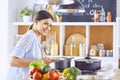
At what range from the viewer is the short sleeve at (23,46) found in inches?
93.6

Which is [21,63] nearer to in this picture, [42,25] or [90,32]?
[42,25]

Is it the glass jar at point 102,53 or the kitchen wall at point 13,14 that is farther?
the kitchen wall at point 13,14

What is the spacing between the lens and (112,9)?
4.19m

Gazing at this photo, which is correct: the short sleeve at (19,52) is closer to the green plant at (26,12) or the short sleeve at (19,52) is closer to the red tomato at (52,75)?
the red tomato at (52,75)

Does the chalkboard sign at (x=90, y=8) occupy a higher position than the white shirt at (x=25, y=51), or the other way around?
the chalkboard sign at (x=90, y=8)

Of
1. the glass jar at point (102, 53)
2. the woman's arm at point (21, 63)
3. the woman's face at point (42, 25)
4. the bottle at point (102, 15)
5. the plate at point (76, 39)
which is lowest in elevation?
the glass jar at point (102, 53)

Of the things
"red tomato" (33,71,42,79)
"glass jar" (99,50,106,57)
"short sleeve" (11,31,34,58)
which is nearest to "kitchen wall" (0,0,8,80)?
"glass jar" (99,50,106,57)

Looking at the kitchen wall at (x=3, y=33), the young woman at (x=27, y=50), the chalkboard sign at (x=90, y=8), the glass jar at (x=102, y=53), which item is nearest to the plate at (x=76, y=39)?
the chalkboard sign at (x=90, y=8)

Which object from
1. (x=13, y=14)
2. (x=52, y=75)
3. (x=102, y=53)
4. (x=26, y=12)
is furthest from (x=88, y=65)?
(x=13, y=14)

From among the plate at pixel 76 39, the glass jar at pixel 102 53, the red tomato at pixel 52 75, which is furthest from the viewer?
the plate at pixel 76 39

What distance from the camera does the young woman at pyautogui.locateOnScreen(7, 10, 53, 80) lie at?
2367mm

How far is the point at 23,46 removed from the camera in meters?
2.41

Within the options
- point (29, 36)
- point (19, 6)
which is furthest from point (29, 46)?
point (19, 6)

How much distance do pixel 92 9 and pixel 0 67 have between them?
1.70m
